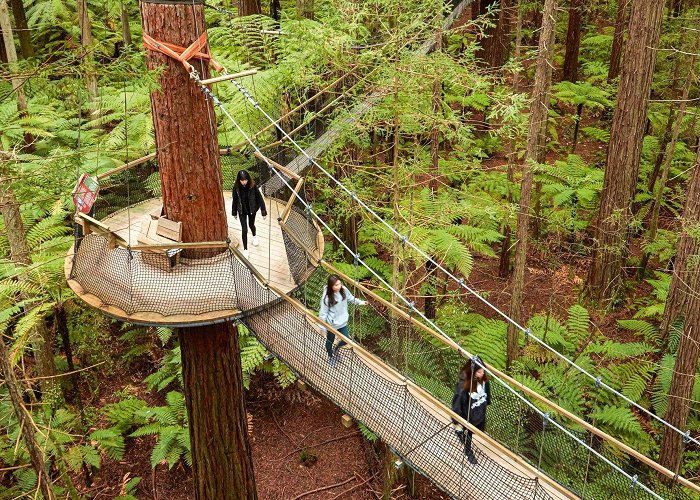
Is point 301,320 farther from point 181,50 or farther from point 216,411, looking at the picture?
point 181,50

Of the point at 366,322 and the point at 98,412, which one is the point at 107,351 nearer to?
the point at 98,412

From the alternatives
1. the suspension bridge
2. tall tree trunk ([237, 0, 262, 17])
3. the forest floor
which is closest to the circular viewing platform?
the suspension bridge

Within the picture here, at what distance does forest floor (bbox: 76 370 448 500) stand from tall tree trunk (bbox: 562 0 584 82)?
11.1 m

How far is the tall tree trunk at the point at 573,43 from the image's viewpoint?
49.8 feet

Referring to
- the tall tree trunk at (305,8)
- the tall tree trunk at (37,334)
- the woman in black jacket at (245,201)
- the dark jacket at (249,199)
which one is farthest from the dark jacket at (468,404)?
the tall tree trunk at (305,8)

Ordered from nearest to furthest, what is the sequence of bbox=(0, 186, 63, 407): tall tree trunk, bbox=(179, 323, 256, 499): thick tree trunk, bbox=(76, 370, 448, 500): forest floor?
bbox=(179, 323, 256, 499): thick tree trunk, bbox=(0, 186, 63, 407): tall tree trunk, bbox=(76, 370, 448, 500): forest floor

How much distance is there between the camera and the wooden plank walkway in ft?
16.0

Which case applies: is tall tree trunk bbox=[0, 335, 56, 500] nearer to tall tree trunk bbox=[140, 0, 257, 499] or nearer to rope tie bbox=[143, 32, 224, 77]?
tall tree trunk bbox=[140, 0, 257, 499]

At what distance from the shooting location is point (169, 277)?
532cm

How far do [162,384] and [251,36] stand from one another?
506 centimetres

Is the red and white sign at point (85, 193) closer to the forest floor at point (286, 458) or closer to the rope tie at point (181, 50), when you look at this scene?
the rope tie at point (181, 50)

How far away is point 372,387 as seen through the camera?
5.44 m

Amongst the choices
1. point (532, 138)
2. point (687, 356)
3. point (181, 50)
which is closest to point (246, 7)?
point (532, 138)

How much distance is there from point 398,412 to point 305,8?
8011 millimetres
